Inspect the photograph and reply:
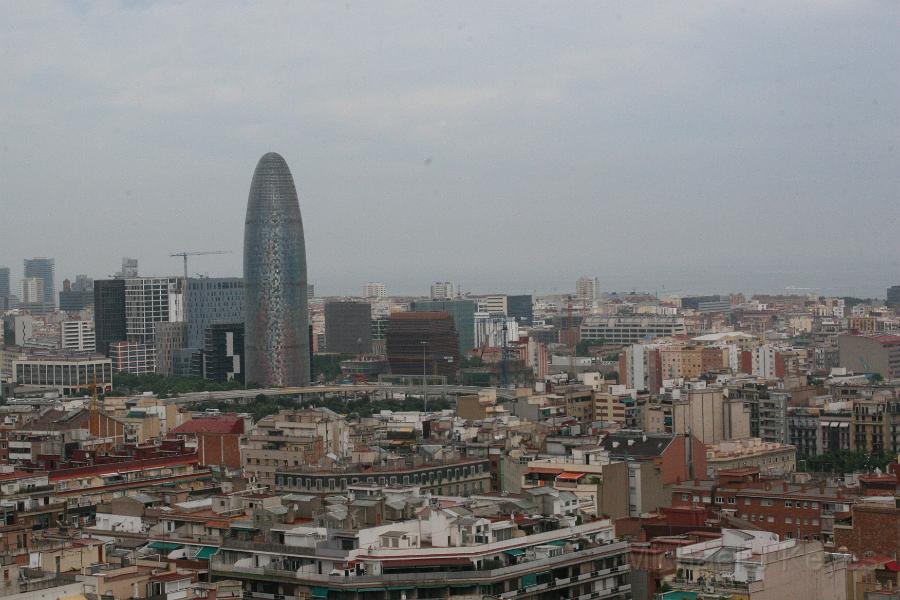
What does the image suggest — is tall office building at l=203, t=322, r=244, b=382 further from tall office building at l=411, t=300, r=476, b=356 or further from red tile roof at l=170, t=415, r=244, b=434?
red tile roof at l=170, t=415, r=244, b=434

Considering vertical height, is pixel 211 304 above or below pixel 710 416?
above

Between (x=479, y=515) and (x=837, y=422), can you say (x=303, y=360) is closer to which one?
(x=837, y=422)

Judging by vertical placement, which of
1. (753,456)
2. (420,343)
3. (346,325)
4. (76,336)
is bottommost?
(753,456)

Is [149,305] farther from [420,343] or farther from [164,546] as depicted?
[164,546]

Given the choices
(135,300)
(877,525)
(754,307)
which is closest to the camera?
(877,525)

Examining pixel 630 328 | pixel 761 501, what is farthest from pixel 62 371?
pixel 761 501

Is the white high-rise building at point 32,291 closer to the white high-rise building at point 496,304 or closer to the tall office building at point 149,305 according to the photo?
the white high-rise building at point 496,304

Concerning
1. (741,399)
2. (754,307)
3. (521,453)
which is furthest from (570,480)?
(754,307)
